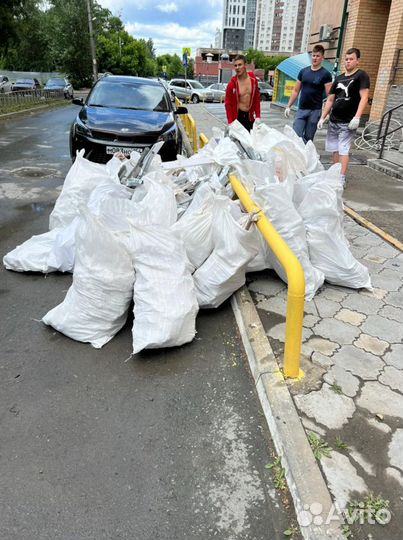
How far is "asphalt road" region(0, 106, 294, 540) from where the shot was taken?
184 cm

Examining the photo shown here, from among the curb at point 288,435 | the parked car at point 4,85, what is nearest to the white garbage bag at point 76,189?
the curb at point 288,435

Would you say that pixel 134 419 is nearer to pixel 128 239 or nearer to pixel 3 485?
pixel 3 485

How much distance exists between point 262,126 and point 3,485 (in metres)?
4.33

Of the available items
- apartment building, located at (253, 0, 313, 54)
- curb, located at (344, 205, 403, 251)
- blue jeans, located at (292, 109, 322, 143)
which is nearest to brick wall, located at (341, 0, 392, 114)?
blue jeans, located at (292, 109, 322, 143)

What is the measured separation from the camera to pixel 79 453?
7.07ft

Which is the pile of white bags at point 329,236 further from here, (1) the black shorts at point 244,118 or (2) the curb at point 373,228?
(1) the black shorts at point 244,118

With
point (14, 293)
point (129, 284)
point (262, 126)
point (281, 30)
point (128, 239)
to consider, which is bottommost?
point (14, 293)

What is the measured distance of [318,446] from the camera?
6.82 ft

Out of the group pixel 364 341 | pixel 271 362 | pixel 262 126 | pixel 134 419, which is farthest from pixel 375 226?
pixel 134 419

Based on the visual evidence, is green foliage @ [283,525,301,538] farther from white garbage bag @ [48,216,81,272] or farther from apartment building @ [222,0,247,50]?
apartment building @ [222,0,247,50]

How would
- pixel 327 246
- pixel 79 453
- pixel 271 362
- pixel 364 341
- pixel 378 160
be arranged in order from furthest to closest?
→ pixel 378 160 → pixel 327 246 → pixel 364 341 → pixel 271 362 → pixel 79 453

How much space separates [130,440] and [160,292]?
98cm

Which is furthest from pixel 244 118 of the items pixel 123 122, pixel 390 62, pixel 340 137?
pixel 390 62

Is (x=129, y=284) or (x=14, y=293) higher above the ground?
(x=129, y=284)
